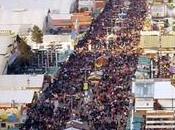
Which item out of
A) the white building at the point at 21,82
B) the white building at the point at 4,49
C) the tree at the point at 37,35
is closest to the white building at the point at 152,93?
the white building at the point at 21,82

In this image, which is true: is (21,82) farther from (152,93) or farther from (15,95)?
(152,93)

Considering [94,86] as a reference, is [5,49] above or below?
above

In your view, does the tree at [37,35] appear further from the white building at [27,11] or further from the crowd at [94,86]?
the crowd at [94,86]

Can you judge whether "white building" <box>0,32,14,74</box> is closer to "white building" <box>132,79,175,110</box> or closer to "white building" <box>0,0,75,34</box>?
"white building" <box>0,0,75,34</box>

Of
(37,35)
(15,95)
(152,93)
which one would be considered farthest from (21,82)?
(37,35)

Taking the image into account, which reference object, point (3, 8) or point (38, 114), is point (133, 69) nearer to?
point (38, 114)

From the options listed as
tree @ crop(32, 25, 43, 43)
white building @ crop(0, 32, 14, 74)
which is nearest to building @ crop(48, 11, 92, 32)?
tree @ crop(32, 25, 43, 43)

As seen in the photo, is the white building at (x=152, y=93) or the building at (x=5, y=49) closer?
the white building at (x=152, y=93)

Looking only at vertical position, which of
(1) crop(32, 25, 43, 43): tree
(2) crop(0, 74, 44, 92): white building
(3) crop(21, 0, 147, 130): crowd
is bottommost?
(3) crop(21, 0, 147, 130): crowd
